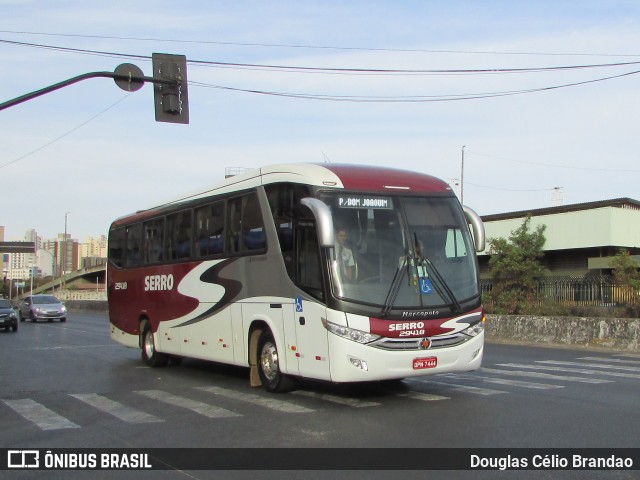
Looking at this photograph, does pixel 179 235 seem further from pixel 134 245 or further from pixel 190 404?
pixel 190 404

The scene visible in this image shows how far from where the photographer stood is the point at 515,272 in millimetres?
26453

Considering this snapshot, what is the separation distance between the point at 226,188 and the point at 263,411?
4554 mm

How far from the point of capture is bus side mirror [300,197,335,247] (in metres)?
9.28

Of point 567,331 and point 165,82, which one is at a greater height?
point 165,82

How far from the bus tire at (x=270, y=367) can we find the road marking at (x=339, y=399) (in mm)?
304

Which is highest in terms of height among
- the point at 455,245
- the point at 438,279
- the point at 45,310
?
the point at 455,245

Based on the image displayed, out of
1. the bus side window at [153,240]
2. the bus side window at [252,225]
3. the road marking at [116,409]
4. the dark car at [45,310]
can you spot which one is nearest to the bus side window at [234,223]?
the bus side window at [252,225]

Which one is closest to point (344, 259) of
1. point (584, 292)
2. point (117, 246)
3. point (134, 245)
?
point (134, 245)

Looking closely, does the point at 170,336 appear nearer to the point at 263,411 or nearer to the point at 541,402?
the point at 263,411

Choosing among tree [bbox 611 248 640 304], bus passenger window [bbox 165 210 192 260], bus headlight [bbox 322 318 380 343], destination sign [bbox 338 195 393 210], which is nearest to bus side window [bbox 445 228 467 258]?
destination sign [bbox 338 195 393 210]

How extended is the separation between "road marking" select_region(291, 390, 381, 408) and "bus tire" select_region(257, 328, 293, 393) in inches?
12.0

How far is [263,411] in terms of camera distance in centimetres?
977

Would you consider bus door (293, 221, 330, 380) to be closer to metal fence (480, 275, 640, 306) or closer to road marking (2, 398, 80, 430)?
road marking (2, 398, 80, 430)

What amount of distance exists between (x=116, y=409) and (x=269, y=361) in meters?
2.41
